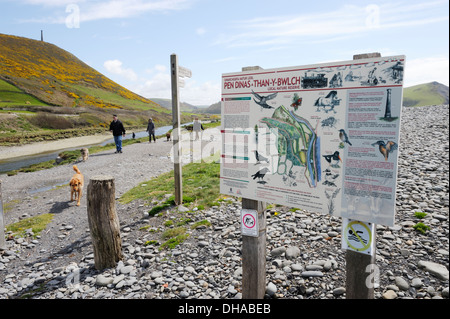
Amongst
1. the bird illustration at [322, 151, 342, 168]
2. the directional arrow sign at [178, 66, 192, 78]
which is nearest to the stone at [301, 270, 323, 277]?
the bird illustration at [322, 151, 342, 168]

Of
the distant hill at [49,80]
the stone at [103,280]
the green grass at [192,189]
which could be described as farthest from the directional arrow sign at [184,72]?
the distant hill at [49,80]

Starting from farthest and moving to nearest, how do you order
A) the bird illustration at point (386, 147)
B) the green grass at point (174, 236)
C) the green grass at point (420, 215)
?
the green grass at point (174, 236) → the green grass at point (420, 215) → the bird illustration at point (386, 147)

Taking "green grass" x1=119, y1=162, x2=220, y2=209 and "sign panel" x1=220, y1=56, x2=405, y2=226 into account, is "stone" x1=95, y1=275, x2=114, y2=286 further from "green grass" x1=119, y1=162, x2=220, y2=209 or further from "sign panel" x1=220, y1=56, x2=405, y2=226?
"green grass" x1=119, y1=162, x2=220, y2=209

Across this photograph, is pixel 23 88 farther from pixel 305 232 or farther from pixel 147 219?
pixel 305 232

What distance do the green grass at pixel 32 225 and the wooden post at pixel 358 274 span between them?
8807 millimetres

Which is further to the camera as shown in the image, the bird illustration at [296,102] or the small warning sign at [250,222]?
the small warning sign at [250,222]

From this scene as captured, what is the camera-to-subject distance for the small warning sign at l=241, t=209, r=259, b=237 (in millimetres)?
3977

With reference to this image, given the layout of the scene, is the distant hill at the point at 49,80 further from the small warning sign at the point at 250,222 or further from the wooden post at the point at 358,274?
the wooden post at the point at 358,274

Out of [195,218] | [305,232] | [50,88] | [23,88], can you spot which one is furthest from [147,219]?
[50,88]

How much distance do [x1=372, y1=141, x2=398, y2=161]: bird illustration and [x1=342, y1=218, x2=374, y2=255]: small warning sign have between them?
0.83 meters

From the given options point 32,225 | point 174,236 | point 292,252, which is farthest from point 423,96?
point 32,225

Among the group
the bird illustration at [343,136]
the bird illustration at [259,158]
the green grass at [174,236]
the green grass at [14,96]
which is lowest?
the green grass at [174,236]

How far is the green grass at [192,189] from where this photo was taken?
9.26 meters

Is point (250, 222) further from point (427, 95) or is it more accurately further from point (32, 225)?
point (427, 95)
